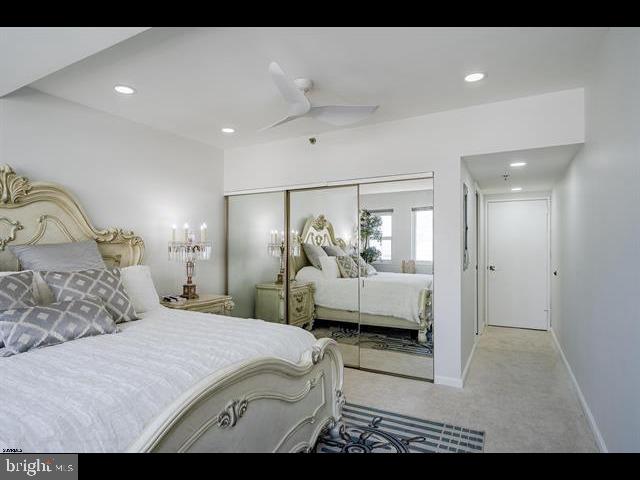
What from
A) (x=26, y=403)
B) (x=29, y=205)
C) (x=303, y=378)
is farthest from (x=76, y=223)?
(x=303, y=378)

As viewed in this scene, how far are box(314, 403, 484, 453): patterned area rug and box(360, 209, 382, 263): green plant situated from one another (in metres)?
1.53

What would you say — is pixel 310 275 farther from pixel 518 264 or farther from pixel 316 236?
pixel 518 264

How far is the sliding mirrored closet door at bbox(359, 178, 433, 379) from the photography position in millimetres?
3406

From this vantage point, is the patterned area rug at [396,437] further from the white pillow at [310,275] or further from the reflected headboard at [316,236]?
the reflected headboard at [316,236]

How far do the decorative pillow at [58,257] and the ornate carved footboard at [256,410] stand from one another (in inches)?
71.7

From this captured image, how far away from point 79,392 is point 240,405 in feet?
1.97

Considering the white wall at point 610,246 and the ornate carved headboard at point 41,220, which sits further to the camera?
the ornate carved headboard at point 41,220

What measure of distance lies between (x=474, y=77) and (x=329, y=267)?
2225 mm

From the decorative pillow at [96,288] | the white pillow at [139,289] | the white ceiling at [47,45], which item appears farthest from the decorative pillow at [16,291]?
the white ceiling at [47,45]

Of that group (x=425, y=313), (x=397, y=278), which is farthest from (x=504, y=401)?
(x=397, y=278)

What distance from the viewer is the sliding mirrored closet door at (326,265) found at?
12.3 ft

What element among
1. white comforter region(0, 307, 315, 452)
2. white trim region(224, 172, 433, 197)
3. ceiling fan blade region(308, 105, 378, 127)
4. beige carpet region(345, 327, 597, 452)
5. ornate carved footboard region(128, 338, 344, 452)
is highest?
ceiling fan blade region(308, 105, 378, 127)

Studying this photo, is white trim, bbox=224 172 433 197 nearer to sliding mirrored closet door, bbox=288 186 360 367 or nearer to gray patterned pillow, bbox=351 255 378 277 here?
sliding mirrored closet door, bbox=288 186 360 367

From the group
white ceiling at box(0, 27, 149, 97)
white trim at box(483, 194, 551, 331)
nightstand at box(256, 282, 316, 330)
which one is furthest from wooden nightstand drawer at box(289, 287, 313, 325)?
white trim at box(483, 194, 551, 331)
